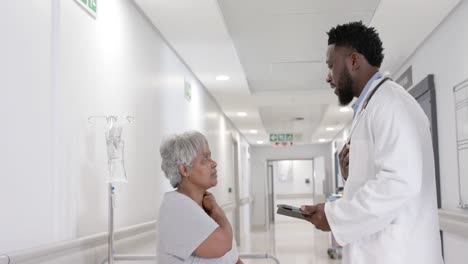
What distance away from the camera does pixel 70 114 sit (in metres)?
2.64

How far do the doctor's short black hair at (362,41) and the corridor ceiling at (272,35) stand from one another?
6.54 ft

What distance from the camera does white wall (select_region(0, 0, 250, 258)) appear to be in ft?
6.86

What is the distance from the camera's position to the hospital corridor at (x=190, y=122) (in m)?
1.93

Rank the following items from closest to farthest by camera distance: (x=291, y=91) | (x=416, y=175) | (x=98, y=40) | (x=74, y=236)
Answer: (x=416, y=175) → (x=74, y=236) → (x=98, y=40) → (x=291, y=91)

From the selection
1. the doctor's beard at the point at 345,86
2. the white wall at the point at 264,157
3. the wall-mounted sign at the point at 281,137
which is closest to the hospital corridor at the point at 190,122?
the doctor's beard at the point at 345,86

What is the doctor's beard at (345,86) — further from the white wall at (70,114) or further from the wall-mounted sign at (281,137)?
the wall-mounted sign at (281,137)

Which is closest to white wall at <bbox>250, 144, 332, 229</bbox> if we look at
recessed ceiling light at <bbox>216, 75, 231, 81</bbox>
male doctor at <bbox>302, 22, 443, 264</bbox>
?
recessed ceiling light at <bbox>216, 75, 231, 81</bbox>

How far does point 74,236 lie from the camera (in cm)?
262

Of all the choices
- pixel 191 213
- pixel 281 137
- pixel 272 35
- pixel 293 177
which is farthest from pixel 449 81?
pixel 293 177

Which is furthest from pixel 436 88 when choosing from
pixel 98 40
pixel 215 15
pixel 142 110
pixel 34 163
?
pixel 34 163

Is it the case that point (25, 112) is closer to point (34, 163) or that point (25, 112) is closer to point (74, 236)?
point (34, 163)

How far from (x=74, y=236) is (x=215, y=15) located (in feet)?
7.73

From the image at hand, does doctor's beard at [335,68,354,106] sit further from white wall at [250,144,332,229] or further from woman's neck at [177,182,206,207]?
white wall at [250,144,332,229]

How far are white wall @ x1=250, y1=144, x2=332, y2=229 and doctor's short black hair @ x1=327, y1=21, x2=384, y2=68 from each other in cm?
1583
